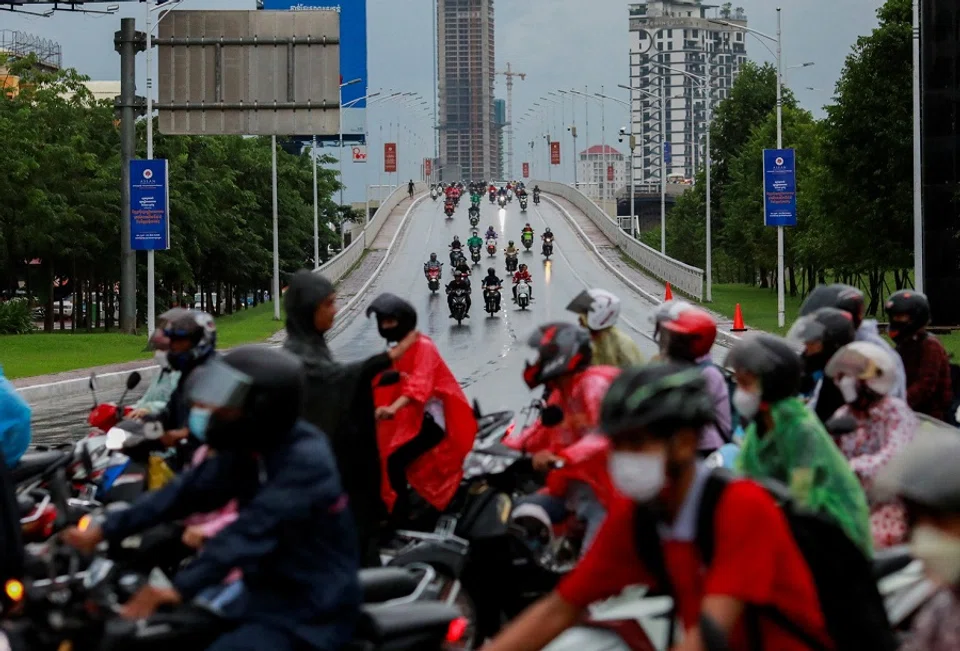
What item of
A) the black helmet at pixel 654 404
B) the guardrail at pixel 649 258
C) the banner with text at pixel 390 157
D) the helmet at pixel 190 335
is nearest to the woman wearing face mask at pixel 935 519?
the black helmet at pixel 654 404

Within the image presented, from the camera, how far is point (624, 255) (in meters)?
76.9

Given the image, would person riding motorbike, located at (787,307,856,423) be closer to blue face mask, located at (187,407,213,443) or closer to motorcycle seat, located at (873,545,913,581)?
motorcycle seat, located at (873,545,913,581)

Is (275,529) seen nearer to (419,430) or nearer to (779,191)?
(419,430)

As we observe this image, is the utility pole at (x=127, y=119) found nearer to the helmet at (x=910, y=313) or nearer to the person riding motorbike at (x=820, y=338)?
the helmet at (x=910, y=313)

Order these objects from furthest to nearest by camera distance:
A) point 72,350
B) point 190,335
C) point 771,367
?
point 72,350
point 190,335
point 771,367

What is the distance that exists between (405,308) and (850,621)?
4.58 metres

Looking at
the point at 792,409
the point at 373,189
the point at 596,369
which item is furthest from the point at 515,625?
the point at 373,189

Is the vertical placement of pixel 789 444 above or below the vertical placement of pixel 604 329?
below

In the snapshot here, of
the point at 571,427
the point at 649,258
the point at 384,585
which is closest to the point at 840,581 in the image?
the point at 384,585

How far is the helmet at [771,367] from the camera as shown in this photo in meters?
5.32

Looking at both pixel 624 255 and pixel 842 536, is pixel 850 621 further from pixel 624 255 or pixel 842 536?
pixel 624 255

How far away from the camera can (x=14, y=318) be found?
4675 cm

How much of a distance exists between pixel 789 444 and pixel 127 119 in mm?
37920

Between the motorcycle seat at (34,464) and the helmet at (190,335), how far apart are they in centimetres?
84
